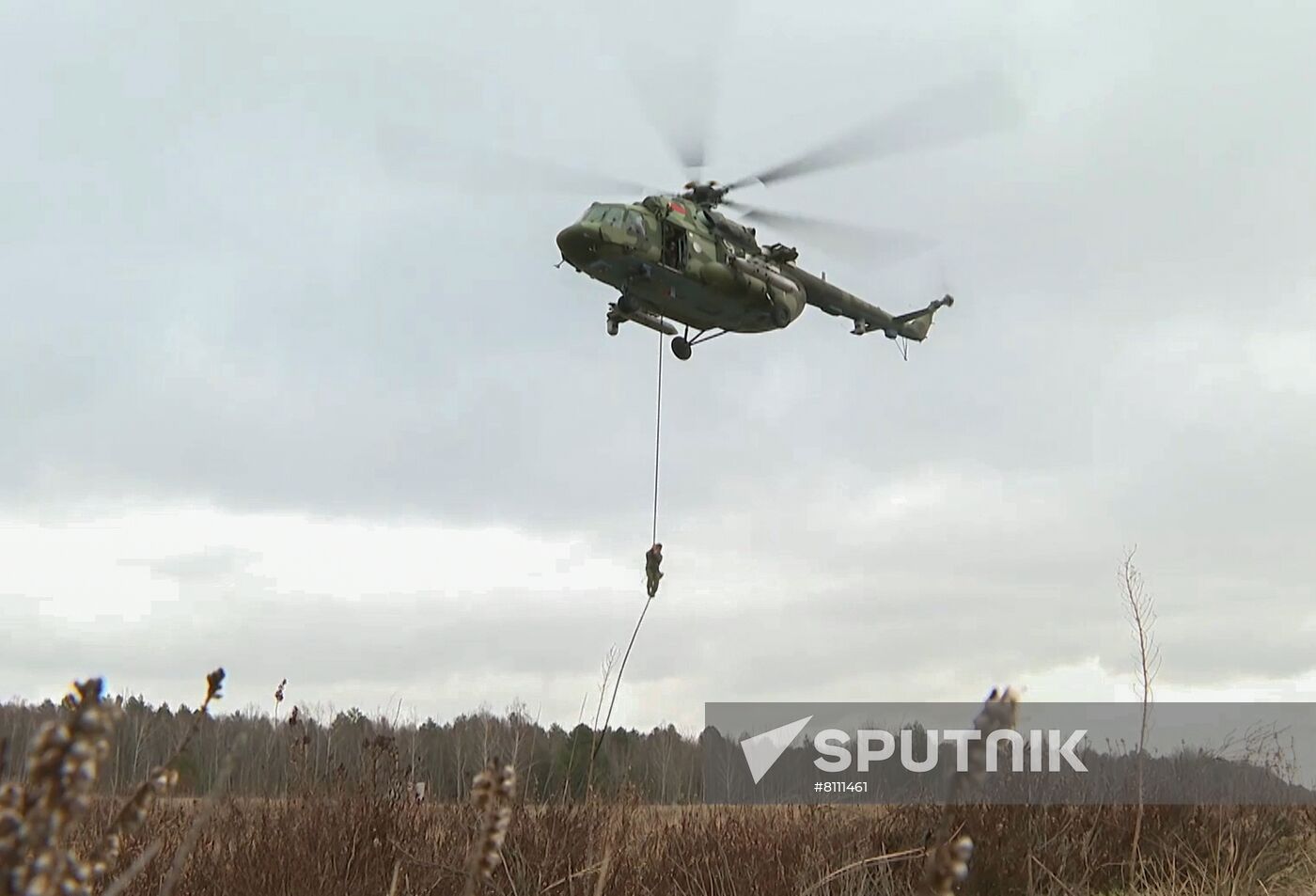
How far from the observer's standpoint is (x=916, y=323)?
19.7 metres

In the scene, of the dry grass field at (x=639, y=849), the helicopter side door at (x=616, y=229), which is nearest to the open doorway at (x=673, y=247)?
the helicopter side door at (x=616, y=229)

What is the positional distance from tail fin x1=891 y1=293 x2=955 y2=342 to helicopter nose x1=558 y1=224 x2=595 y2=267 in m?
8.07

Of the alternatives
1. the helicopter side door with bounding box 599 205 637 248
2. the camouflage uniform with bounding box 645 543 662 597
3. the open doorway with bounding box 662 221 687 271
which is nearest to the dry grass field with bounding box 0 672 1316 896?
the camouflage uniform with bounding box 645 543 662 597

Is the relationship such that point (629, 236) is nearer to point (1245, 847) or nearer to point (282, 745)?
point (282, 745)

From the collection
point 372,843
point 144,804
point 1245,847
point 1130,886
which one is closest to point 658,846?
point 372,843

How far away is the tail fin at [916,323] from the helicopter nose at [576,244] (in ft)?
26.5

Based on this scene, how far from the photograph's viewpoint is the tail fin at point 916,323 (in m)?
19.1

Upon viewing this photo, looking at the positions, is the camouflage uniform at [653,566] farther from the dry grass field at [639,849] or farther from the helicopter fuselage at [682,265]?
the helicopter fuselage at [682,265]

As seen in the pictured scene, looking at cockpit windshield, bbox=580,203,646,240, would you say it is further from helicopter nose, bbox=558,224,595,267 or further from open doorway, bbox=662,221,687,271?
open doorway, bbox=662,221,687,271

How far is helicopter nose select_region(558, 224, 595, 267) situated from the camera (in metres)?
12.1

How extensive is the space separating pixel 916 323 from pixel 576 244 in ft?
30.2

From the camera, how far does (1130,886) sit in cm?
708

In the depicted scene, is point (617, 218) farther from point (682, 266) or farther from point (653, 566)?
point (653, 566)

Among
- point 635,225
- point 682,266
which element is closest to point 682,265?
point 682,266
